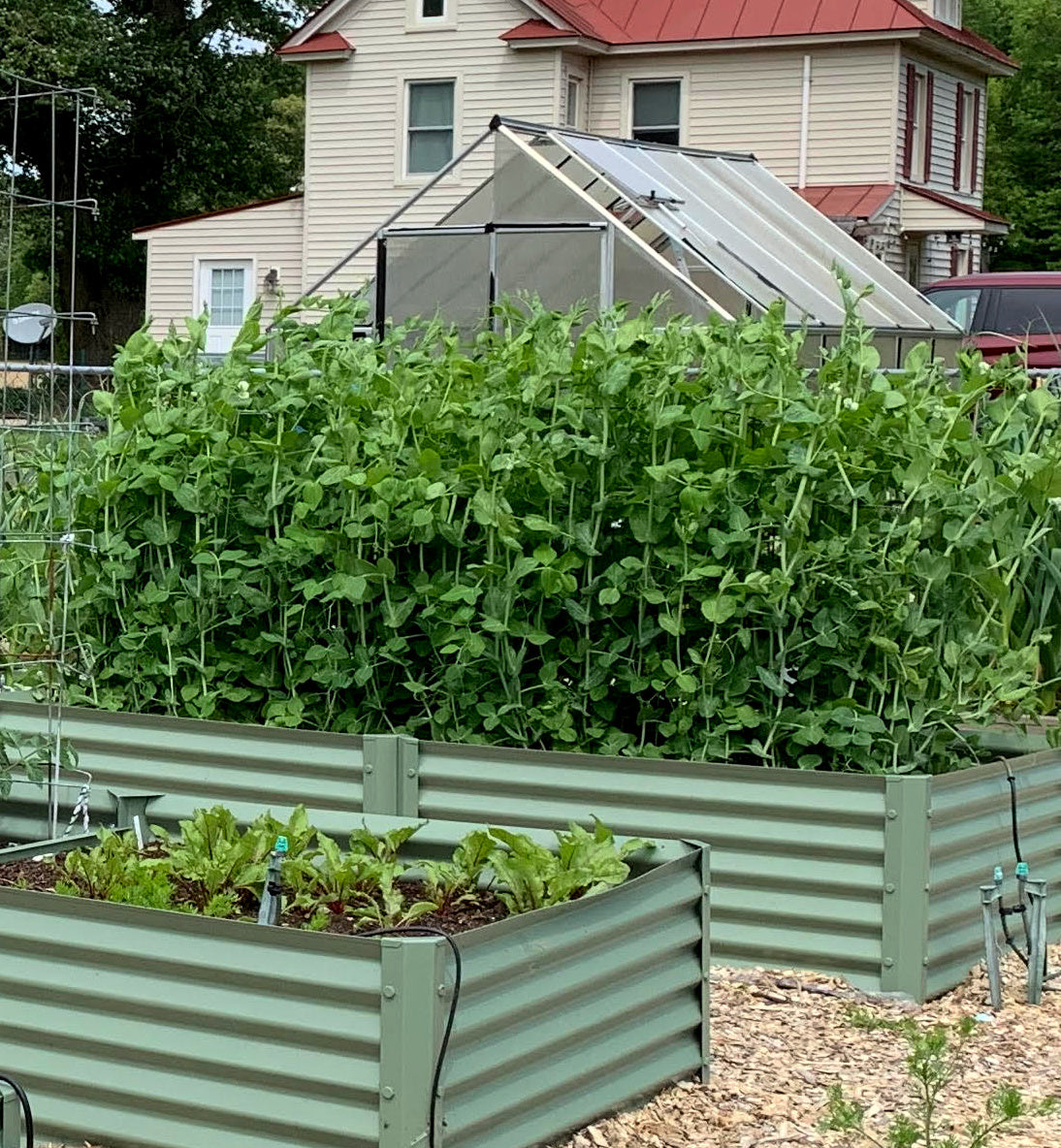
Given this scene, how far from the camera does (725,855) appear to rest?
15.0 feet

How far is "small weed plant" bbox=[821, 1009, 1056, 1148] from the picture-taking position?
3.49 meters

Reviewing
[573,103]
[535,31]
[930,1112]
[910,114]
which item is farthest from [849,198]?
[930,1112]

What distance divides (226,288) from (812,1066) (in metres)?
26.5

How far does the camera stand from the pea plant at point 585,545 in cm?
465

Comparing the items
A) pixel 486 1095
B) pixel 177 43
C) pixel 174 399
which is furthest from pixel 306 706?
pixel 177 43

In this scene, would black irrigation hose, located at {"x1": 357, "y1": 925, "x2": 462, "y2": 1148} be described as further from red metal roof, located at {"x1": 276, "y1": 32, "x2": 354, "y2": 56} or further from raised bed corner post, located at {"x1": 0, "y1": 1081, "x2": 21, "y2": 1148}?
red metal roof, located at {"x1": 276, "y1": 32, "x2": 354, "y2": 56}

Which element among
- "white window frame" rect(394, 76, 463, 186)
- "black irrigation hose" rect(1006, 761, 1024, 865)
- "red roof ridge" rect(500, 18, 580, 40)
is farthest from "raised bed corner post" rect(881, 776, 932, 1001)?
"white window frame" rect(394, 76, 463, 186)

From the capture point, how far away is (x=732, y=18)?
26.1 m

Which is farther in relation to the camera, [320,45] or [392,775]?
[320,45]

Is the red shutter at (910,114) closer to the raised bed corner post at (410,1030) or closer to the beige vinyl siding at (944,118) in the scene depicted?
the beige vinyl siding at (944,118)

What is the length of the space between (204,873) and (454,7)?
24.7 metres

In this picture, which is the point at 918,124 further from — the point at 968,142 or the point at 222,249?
the point at 222,249

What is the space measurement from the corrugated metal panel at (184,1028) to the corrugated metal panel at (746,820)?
1478mm

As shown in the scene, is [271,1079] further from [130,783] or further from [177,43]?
[177,43]
